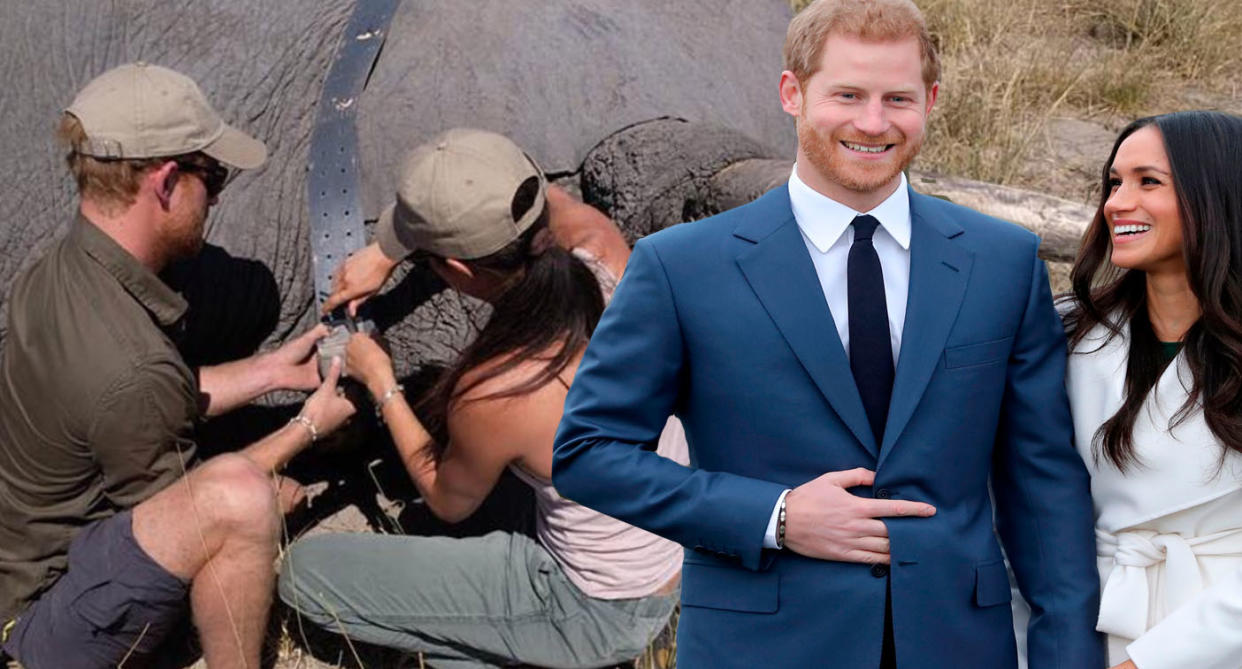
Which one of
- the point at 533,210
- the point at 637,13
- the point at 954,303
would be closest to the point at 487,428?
the point at 533,210

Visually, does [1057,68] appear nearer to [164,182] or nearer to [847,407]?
[164,182]

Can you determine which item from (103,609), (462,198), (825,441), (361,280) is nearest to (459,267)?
(462,198)

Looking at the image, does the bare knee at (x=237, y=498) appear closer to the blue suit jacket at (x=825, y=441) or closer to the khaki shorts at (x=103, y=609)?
the khaki shorts at (x=103, y=609)

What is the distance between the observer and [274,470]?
3469 mm

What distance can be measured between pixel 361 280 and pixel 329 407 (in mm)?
360

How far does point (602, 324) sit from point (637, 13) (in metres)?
2.86

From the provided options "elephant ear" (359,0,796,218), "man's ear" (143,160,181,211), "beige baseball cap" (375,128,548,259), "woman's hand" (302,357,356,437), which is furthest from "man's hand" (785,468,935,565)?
"elephant ear" (359,0,796,218)

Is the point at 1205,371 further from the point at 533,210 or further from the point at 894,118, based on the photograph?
the point at 533,210

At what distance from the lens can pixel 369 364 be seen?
3500mm

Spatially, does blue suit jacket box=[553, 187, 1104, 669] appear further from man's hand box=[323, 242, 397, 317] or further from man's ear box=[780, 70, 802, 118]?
man's hand box=[323, 242, 397, 317]

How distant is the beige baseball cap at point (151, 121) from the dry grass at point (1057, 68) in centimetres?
309

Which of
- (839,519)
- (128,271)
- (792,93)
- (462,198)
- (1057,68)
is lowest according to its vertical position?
(1057,68)

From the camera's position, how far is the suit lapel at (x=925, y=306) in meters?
1.83

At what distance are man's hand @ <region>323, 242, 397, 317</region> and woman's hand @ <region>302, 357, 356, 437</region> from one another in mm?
184
